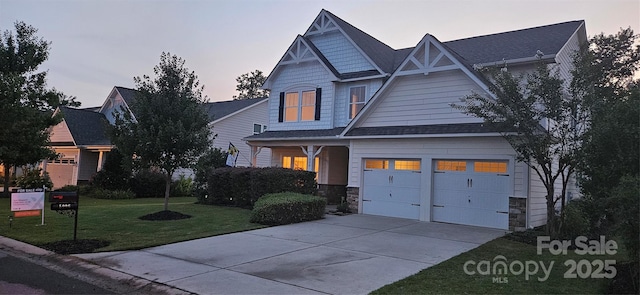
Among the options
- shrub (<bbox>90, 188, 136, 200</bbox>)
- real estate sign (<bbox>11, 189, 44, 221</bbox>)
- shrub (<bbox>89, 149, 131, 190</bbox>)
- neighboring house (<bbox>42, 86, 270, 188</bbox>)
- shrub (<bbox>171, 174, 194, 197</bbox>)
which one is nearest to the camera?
real estate sign (<bbox>11, 189, 44, 221</bbox>)

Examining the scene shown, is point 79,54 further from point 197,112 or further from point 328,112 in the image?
point 328,112

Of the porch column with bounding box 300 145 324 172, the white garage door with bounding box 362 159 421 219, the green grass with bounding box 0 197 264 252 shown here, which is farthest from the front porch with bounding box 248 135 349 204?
the green grass with bounding box 0 197 264 252

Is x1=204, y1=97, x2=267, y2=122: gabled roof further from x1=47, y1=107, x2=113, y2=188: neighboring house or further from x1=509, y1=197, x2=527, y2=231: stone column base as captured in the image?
x1=509, y1=197, x2=527, y2=231: stone column base

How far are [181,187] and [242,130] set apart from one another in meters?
6.32

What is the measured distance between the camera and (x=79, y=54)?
65.7 feet

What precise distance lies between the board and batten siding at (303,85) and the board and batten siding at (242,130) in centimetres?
770

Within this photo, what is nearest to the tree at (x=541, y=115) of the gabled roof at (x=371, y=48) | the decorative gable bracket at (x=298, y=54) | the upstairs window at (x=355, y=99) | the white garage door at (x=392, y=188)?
the white garage door at (x=392, y=188)

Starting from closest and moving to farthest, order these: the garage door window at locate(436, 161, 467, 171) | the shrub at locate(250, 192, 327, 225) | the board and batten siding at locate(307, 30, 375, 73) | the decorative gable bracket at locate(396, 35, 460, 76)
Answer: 1. the shrub at locate(250, 192, 327, 225)
2. the garage door window at locate(436, 161, 467, 171)
3. the decorative gable bracket at locate(396, 35, 460, 76)
4. the board and batten siding at locate(307, 30, 375, 73)

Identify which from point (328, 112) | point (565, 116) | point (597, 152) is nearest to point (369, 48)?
point (328, 112)

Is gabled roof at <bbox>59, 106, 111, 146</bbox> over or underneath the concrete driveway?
over

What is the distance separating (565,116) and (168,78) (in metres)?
11.2

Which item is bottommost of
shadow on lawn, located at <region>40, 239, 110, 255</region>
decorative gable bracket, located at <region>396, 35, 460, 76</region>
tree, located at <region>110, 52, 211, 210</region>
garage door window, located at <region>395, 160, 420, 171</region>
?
shadow on lawn, located at <region>40, 239, 110, 255</region>

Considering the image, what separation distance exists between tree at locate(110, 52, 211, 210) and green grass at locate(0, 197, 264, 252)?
191cm

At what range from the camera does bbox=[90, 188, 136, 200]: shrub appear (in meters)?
21.6
